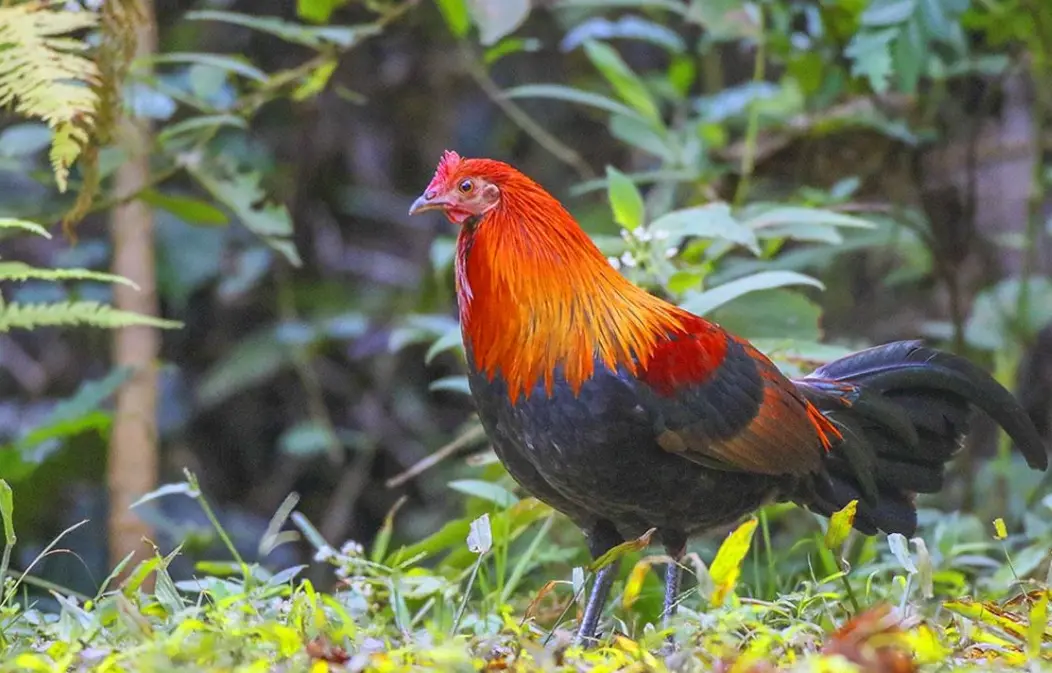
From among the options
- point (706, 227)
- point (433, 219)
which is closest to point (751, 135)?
point (706, 227)

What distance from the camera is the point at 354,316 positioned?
4.53 metres

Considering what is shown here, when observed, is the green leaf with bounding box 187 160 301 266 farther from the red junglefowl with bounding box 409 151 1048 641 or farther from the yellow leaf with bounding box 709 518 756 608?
the yellow leaf with bounding box 709 518 756 608

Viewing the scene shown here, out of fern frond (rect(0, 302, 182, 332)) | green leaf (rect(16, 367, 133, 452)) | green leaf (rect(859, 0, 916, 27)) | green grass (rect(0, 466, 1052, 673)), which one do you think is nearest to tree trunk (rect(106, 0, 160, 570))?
green leaf (rect(16, 367, 133, 452))

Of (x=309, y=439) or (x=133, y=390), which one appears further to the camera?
(x=309, y=439)

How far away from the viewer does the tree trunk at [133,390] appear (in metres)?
3.72

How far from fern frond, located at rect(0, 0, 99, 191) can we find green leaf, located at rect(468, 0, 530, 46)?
0.89 metres

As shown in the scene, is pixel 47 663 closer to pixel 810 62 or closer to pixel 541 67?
pixel 810 62

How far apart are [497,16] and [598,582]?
1.37 meters

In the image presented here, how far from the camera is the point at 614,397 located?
2.21 metres

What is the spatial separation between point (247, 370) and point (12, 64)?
237 cm

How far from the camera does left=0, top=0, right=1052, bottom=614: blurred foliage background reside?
2.90 metres

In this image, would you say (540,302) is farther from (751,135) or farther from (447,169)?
(751,135)

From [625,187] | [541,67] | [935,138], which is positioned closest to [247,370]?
[541,67]

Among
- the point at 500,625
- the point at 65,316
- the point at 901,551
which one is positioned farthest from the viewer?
the point at 65,316
